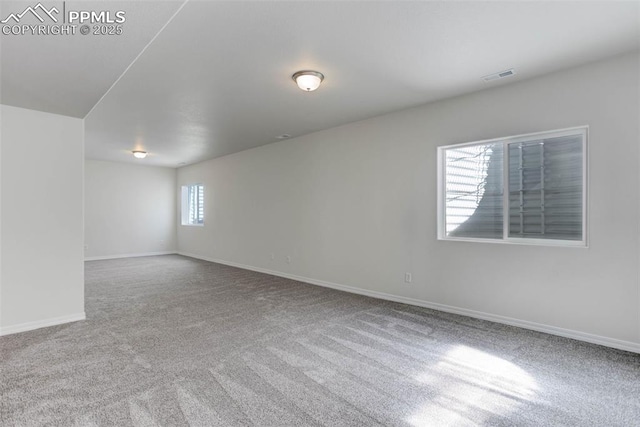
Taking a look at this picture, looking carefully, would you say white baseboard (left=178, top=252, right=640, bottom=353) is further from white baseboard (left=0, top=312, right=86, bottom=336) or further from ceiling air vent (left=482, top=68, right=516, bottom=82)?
white baseboard (left=0, top=312, right=86, bottom=336)

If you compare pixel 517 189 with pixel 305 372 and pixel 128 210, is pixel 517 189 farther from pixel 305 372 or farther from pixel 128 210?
pixel 128 210

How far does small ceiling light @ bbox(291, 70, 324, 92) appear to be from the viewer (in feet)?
10.3

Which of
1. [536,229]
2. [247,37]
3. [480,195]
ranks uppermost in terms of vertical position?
[247,37]

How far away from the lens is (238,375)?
2.45 meters

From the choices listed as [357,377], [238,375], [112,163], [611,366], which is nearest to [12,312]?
[238,375]

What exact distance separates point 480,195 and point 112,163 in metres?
8.91

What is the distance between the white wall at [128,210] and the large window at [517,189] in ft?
26.9

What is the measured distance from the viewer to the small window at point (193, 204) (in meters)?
8.95

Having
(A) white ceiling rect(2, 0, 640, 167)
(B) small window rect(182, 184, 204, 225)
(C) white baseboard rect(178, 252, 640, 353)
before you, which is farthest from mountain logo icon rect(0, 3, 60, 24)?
(B) small window rect(182, 184, 204, 225)

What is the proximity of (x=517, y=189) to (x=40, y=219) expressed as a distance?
525 cm

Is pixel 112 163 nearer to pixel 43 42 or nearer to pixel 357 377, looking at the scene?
pixel 43 42

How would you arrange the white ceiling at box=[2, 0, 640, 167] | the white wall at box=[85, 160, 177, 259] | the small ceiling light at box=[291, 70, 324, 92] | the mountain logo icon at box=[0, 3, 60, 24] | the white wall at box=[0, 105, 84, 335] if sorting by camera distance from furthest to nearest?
the white wall at box=[85, 160, 177, 259], the white wall at box=[0, 105, 84, 335], the small ceiling light at box=[291, 70, 324, 92], the white ceiling at box=[2, 0, 640, 167], the mountain logo icon at box=[0, 3, 60, 24]

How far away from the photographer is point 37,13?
6.41ft

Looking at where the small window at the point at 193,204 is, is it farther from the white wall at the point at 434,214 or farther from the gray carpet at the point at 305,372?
the gray carpet at the point at 305,372
